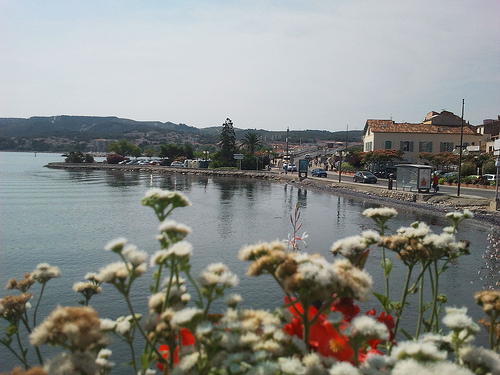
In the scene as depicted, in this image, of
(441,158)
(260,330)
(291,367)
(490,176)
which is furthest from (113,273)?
(441,158)

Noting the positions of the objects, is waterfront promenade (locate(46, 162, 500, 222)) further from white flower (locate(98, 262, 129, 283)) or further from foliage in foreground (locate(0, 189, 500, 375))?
white flower (locate(98, 262, 129, 283))

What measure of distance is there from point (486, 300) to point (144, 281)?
12.2 meters

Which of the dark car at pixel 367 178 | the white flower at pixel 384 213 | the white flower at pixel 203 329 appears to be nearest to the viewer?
the white flower at pixel 203 329

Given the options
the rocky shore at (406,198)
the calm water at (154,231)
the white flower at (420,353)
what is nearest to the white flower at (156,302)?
the white flower at (420,353)

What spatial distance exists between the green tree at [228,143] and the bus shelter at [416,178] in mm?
51191

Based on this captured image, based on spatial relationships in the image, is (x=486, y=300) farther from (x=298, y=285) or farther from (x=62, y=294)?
(x=62, y=294)

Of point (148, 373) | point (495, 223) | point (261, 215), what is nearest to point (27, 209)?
point (261, 215)

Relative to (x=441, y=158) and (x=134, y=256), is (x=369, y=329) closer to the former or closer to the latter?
(x=134, y=256)

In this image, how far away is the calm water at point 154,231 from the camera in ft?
40.4

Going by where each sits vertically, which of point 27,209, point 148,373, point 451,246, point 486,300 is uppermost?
point 451,246

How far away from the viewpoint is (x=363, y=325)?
6.08 ft

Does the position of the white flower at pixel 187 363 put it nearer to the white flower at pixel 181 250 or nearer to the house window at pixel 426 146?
the white flower at pixel 181 250

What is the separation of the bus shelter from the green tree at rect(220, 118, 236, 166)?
5119 centimetres

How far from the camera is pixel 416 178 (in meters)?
35.2
